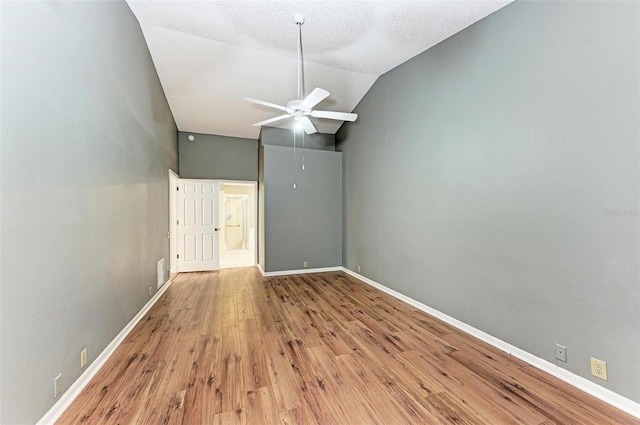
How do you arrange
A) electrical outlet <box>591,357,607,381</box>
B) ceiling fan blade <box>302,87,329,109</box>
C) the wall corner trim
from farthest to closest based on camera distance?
the wall corner trim → ceiling fan blade <box>302,87,329,109</box> → electrical outlet <box>591,357,607,381</box>

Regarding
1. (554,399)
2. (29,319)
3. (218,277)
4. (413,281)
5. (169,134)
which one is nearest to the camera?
(29,319)

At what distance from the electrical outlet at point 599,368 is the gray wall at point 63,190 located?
361cm

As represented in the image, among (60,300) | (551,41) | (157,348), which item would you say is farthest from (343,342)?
(551,41)

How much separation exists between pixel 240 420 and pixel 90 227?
1825 millimetres

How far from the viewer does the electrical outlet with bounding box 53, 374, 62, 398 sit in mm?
1591

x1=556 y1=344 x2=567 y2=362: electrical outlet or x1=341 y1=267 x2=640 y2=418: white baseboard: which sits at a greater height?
x1=556 y1=344 x2=567 y2=362: electrical outlet

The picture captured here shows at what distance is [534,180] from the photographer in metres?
2.20

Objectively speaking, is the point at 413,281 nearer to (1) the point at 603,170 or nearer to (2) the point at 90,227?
(1) the point at 603,170

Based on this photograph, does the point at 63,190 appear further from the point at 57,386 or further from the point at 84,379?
the point at 84,379

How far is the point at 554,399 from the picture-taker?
1782 mm

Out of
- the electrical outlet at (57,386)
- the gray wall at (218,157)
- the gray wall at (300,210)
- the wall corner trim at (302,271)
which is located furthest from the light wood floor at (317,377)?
the gray wall at (218,157)

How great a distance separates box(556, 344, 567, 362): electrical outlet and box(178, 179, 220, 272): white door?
5.68 meters

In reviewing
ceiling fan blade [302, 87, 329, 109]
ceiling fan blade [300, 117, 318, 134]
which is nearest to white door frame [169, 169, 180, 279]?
ceiling fan blade [300, 117, 318, 134]

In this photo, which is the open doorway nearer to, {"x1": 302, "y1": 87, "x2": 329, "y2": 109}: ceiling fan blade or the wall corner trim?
the wall corner trim
